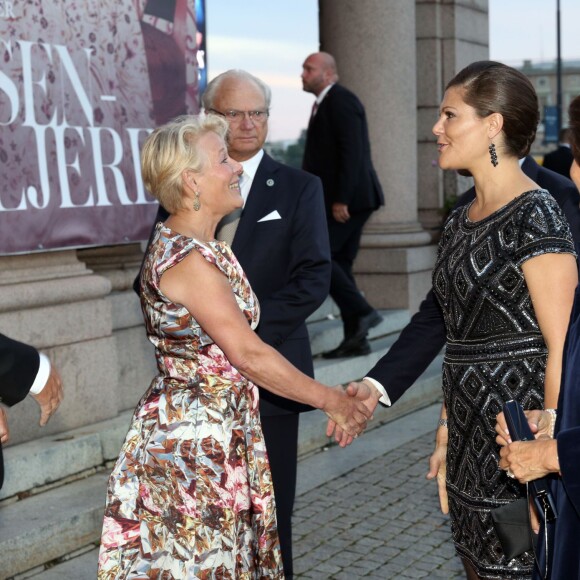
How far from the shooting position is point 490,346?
10.3 ft

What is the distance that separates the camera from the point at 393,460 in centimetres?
723

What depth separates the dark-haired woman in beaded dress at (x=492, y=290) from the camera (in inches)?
118

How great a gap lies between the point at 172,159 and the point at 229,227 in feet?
2.58

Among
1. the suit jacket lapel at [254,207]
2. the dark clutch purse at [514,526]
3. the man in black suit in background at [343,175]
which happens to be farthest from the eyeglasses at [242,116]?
the man in black suit in background at [343,175]

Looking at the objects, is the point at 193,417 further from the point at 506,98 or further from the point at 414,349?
the point at 506,98

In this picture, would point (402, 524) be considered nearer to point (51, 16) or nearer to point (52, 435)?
point (52, 435)

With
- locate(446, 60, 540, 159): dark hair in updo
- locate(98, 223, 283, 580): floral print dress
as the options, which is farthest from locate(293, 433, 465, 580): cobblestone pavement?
locate(446, 60, 540, 159): dark hair in updo

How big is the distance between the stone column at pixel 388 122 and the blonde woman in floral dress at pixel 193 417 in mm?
6864

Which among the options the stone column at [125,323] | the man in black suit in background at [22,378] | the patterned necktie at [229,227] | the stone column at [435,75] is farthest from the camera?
the stone column at [435,75]

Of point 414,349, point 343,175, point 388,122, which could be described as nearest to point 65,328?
point 414,349

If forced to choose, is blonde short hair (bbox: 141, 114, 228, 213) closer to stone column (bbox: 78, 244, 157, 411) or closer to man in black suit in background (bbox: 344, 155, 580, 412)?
man in black suit in background (bbox: 344, 155, 580, 412)

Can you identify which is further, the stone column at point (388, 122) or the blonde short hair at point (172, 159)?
the stone column at point (388, 122)

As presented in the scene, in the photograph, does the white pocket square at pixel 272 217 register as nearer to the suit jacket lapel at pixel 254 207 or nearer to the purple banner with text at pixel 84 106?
the suit jacket lapel at pixel 254 207

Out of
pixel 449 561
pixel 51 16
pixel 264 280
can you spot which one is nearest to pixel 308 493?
pixel 449 561
